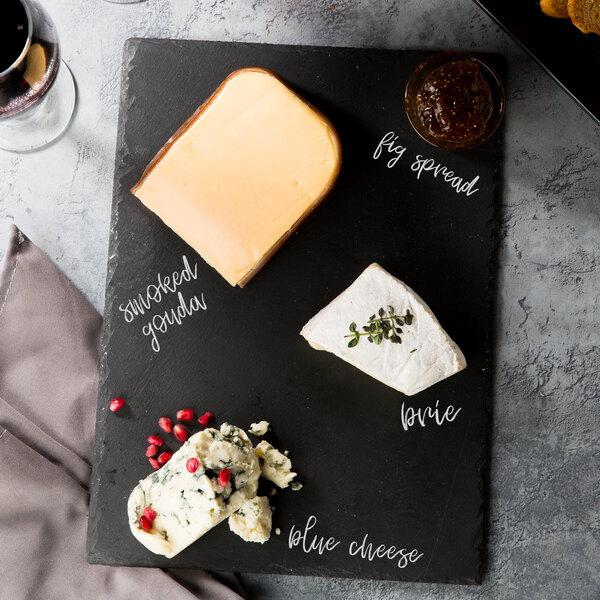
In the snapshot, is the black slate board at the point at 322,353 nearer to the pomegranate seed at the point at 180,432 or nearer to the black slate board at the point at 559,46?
the pomegranate seed at the point at 180,432

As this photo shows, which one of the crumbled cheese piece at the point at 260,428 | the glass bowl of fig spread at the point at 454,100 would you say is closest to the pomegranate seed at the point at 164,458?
the crumbled cheese piece at the point at 260,428

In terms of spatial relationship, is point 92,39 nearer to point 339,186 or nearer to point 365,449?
point 339,186

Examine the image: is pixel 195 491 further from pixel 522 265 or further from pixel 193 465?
pixel 522 265

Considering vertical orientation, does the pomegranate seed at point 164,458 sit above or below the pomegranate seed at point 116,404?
below

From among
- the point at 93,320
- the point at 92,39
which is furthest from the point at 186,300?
the point at 92,39

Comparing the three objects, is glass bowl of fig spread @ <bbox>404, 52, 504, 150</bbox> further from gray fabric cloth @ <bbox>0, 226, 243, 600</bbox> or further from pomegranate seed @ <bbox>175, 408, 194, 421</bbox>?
gray fabric cloth @ <bbox>0, 226, 243, 600</bbox>

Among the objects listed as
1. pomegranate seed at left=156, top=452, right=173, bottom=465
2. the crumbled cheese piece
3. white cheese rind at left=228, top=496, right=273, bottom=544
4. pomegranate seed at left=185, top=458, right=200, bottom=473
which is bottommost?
white cheese rind at left=228, top=496, right=273, bottom=544

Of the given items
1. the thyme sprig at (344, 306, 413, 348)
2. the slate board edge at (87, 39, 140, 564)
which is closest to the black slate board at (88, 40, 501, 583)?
the slate board edge at (87, 39, 140, 564)
